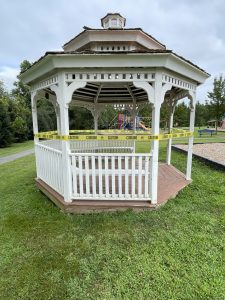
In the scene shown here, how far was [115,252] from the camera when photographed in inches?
107

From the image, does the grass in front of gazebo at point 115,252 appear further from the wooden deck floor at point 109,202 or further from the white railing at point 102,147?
the white railing at point 102,147

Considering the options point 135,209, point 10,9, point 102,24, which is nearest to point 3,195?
point 135,209

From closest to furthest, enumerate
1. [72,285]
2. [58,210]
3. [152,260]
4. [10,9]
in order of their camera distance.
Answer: [72,285] < [152,260] < [58,210] < [10,9]

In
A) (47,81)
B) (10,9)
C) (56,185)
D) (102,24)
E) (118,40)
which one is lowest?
(56,185)

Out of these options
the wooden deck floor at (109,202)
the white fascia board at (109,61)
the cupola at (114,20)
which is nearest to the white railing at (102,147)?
the wooden deck floor at (109,202)

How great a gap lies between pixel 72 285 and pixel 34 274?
0.54 m

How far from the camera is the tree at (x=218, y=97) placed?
21.4 m

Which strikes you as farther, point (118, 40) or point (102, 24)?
point (102, 24)

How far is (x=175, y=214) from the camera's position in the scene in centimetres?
374

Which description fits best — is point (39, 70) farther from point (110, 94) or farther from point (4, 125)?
point (4, 125)

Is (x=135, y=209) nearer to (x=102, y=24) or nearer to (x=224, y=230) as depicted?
(x=224, y=230)

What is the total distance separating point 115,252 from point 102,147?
5760 mm

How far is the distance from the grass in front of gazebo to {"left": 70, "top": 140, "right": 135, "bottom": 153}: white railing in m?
3.75

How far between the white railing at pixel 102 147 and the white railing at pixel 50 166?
2.62 metres
